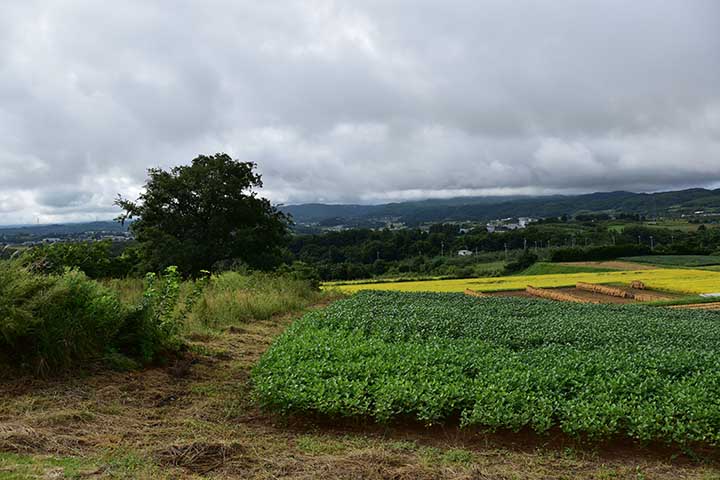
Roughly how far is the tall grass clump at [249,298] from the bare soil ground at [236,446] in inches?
203

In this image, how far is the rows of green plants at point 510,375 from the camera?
16.7 ft

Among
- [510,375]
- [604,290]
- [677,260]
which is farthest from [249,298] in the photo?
[677,260]

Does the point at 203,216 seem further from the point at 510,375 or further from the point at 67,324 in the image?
the point at 510,375

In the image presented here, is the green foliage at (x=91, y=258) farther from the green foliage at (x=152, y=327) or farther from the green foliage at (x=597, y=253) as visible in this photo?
the green foliage at (x=597, y=253)

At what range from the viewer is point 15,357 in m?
6.41

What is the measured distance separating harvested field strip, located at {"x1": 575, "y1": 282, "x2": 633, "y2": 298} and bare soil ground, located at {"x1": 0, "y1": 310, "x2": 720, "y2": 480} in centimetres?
2240

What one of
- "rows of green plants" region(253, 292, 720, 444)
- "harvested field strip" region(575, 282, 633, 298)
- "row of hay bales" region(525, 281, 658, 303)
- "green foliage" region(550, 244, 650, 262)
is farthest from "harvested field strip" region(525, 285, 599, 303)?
"green foliage" region(550, 244, 650, 262)

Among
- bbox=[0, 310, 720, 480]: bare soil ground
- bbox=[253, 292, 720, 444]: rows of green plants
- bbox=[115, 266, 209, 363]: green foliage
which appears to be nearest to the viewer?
bbox=[0, 310, 720, 480]: bare soil ground

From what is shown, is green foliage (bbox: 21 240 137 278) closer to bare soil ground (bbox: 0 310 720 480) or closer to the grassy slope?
bare soil ground (bbox: 0 310 720 480)

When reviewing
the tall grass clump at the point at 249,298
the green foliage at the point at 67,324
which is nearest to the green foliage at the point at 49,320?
the green foliage at the point at 67,324

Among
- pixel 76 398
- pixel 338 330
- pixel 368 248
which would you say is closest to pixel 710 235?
pixel 368 248

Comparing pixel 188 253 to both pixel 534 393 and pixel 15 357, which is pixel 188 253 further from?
pixel 534 393

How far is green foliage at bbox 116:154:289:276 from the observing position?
21406 millimetres

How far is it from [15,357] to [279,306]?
8.56 metres
